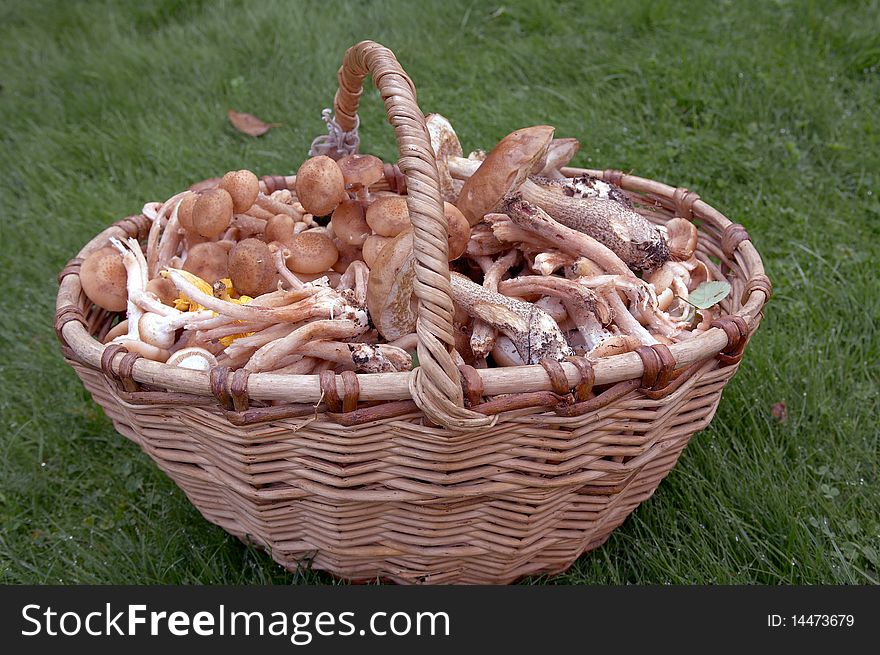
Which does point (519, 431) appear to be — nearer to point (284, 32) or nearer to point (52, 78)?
point (284, 32)

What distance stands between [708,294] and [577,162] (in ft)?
5.74

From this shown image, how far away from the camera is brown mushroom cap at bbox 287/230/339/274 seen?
6.34 feet

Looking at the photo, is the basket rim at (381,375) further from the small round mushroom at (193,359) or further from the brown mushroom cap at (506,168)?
the brown mushroom cap at (506,168)

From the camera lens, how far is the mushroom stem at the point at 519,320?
1.64m

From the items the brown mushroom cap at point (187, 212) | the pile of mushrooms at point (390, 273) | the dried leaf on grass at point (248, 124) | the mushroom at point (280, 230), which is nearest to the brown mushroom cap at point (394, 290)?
the pile of mushrooms at point (390, 273)

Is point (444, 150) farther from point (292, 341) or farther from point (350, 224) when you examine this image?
point (292, 341)

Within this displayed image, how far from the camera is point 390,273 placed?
1618 millimetres

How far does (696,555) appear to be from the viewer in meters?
1.94

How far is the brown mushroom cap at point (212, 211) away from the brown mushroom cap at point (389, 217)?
1.22 ft

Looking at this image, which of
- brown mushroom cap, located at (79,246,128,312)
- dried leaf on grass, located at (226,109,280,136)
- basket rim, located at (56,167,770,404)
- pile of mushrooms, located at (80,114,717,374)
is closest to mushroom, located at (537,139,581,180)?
pile of mushrooms, located at (80,114,717,374)

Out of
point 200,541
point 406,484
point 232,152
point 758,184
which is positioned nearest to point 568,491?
point 406,484

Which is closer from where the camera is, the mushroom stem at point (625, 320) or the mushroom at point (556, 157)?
the mushroom stem at point (625, 320)

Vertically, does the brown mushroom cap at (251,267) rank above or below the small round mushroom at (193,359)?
above

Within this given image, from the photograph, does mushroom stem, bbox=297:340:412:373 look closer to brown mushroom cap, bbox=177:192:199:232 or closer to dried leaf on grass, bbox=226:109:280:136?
brown mushroom cap, bbox=177:192:199:232
